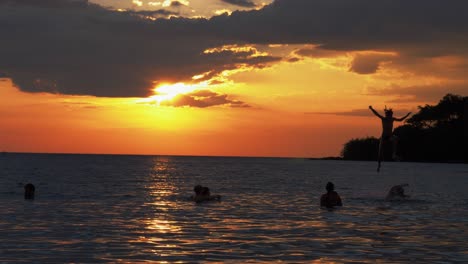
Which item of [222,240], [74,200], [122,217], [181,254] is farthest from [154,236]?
A: [74,200]

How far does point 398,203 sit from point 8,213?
84.6 feet

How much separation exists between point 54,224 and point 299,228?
36.7 feet

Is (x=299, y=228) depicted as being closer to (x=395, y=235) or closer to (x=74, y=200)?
(x=395, y=235)

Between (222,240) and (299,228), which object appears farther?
(299,228)

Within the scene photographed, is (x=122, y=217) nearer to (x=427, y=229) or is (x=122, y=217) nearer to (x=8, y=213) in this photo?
(x=8, y=213)

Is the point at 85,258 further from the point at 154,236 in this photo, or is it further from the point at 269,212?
the point at 269,212

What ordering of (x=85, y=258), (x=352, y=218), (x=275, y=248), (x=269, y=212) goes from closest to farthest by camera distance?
(x=85, y=258)
(x=275, y=248)
(x=352, y=218)
(x=269, y=212)

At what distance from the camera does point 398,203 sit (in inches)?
1838

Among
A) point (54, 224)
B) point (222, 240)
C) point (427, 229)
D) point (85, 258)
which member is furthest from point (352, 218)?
point (85, 258)

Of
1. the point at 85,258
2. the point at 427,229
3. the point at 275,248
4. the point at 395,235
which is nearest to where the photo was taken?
the point at 85,258

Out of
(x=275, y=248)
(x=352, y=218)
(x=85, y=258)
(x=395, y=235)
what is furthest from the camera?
(x=352, y=218)

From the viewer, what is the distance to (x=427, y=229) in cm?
→ 2992

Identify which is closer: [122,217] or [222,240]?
[222,240]

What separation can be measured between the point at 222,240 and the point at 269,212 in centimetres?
1391
